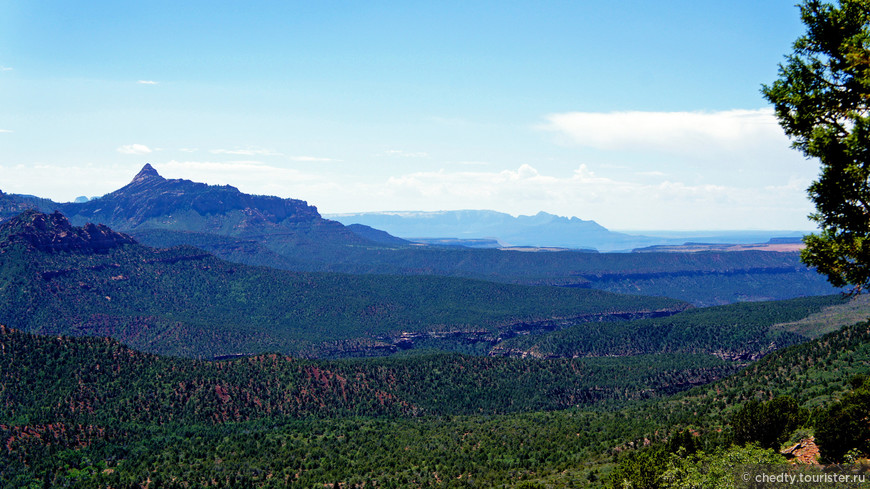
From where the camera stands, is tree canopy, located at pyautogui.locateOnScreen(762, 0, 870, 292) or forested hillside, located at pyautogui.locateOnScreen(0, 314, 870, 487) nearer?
tree canopy, located at pyautogui.locateOnScreen(762, 0, 870, 292)

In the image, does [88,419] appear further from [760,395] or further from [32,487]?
[760,395]

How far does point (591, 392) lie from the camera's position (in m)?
125

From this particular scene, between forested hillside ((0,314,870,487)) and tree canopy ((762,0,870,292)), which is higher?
tree canopy ((762,0,870,292))

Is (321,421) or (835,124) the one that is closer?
(835,124)

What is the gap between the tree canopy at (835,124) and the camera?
26641mm

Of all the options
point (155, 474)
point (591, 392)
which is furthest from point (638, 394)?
point (155, 474)

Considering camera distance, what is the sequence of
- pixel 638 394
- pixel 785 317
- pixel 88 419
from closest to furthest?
1. pixel 88 419
2. pixel 638 394
3. pixel 785 317

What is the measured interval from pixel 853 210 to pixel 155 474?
221 feet

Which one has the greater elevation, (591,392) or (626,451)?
(626,451)

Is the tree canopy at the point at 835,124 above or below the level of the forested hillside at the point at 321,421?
above

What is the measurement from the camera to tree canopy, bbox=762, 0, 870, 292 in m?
26.6

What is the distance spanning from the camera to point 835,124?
2791 centimetres

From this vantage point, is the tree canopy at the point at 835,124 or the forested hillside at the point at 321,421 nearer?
the tree canopy at the point at 835,124

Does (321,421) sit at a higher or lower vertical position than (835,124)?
lower
